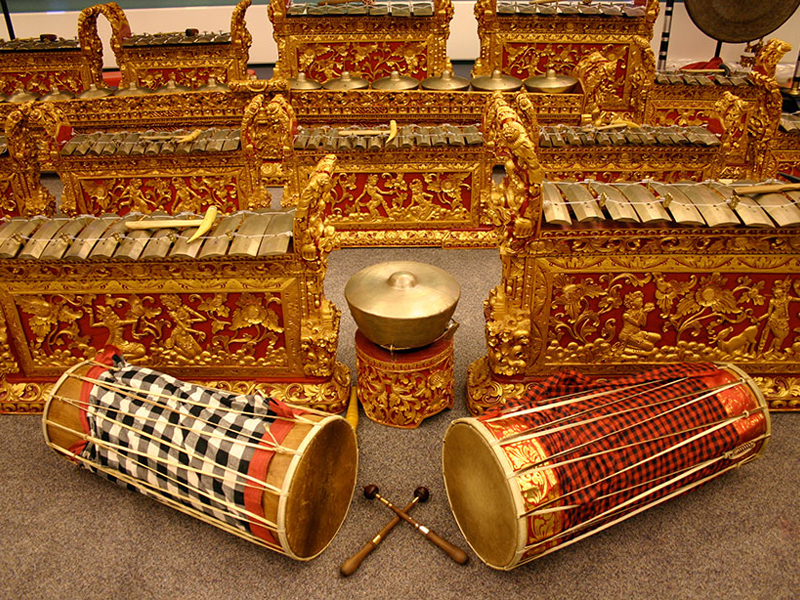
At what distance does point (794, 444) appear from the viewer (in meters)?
2.72

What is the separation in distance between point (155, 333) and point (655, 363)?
2.51 metres

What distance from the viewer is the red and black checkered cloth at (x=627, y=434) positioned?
2066 millimetres

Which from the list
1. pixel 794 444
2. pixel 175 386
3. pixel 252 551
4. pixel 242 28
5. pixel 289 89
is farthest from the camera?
pixel 242 28

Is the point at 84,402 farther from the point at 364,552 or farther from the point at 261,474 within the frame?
the point at 364,552

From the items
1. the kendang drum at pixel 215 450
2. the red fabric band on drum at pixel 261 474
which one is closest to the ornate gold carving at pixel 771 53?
the kendang drum at pixel 215 450

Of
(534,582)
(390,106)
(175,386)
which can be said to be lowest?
(534,582)

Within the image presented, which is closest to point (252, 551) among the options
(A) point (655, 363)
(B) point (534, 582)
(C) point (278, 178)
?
(B) point (534, 582)

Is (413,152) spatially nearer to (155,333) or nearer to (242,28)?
(155,333)

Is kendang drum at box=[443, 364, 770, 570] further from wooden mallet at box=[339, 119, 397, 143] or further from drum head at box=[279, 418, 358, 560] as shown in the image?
wooden mallet at box=[339, 119, 397, 143]

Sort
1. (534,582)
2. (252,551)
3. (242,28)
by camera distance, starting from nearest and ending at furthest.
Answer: (534,582), (252,551), (242,28)

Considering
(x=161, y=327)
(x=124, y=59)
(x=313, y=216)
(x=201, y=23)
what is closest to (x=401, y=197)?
(x=313, y=216)

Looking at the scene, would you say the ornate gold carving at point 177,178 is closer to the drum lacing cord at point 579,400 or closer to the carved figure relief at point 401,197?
the carved figure relief at point 401,197

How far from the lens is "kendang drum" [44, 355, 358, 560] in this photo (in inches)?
81.4

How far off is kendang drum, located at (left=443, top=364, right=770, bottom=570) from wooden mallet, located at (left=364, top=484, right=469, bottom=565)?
0.22 feet
